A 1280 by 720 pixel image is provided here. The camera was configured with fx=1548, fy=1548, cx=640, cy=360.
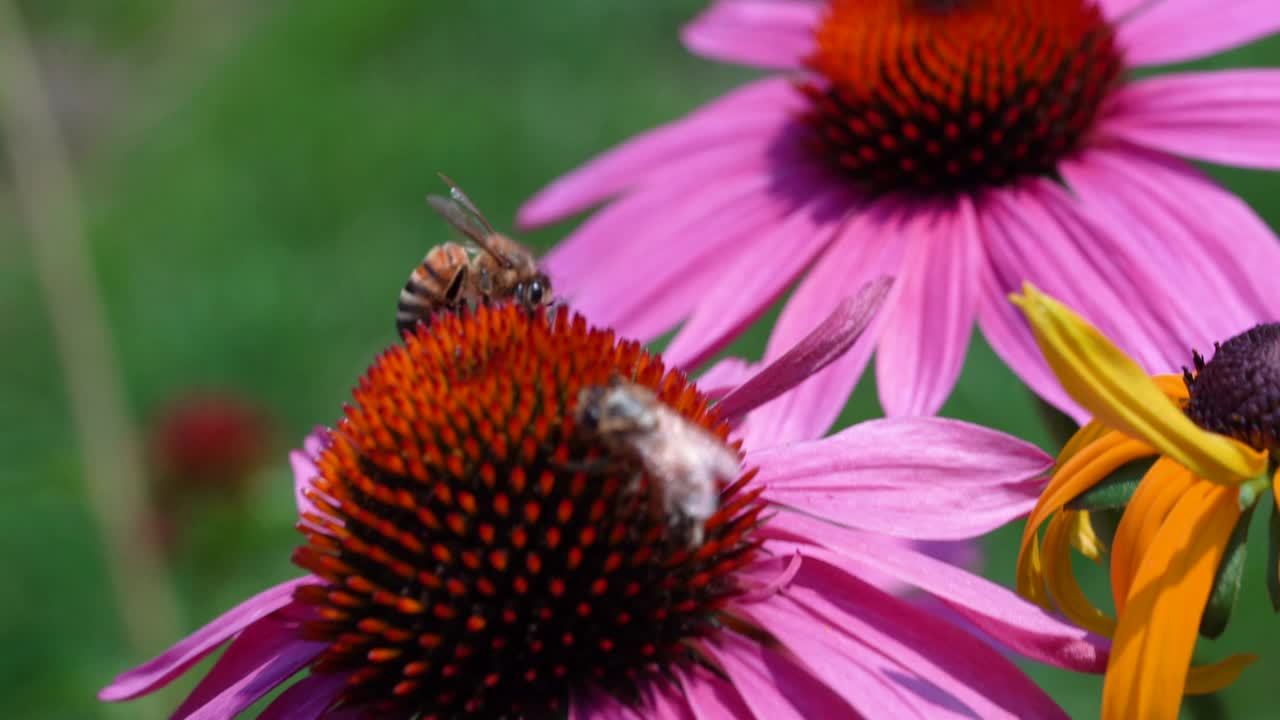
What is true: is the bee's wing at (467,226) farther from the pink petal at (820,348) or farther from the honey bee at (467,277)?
the pink petal at (820,348)

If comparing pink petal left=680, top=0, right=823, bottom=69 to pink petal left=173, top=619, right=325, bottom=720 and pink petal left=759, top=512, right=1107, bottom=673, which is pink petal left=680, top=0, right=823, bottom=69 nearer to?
pink petal left=759, top=512, right=1107, bottom=673

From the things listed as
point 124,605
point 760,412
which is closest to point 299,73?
point 124,605

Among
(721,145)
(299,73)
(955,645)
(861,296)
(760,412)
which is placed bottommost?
(955,645)

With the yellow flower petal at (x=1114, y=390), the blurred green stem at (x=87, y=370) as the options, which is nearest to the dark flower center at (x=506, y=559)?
the yellow flower petal at (x=1114, y=390)

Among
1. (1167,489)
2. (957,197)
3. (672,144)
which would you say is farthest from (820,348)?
(672,144)

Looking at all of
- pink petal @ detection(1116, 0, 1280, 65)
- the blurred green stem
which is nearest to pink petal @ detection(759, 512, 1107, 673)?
pink petal @ detection(1116, 0, 1280, 65)

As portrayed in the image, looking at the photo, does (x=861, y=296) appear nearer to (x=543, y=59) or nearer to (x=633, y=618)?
(x=633, y=618)

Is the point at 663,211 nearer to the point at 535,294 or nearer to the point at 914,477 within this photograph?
the point at 535,294
